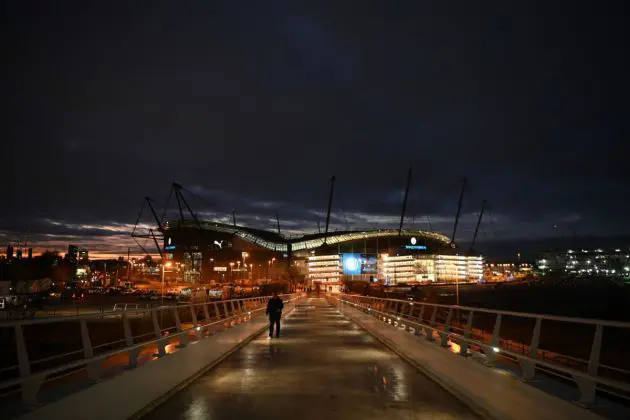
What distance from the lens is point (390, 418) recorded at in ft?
30.8

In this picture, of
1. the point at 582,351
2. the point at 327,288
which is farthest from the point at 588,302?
the point at 582,351

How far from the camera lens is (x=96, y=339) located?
51656 mm

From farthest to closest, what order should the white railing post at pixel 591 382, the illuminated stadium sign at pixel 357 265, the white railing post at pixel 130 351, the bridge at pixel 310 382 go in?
the illuminated stadium sign at pixel 357 265, the white railing post at pixel 130 351, the bridge at pixel 310 382, the white railing post at pixel 591 382

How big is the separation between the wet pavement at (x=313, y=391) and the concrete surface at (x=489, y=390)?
33 centimetres

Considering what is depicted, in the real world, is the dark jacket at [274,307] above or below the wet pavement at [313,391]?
above

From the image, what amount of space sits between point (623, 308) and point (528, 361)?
124780 millimetres

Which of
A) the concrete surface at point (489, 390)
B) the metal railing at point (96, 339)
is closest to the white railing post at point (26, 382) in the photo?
the metal railing at point (96, 339)

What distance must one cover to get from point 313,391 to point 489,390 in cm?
354

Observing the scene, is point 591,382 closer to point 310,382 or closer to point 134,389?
point 310,382

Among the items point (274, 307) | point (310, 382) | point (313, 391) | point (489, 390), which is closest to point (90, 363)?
point (313, 391)

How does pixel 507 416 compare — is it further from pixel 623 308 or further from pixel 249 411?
pixel 623 308

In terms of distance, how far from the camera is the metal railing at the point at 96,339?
7.28m

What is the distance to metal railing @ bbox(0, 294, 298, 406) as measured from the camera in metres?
7.28

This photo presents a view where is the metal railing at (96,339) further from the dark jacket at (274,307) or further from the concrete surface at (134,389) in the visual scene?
the dark jacket at (274,307)
